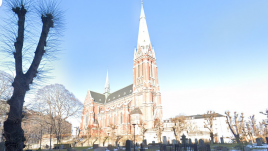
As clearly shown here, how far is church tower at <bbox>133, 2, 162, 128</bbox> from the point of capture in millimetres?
47806

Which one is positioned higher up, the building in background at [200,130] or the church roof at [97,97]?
the church roof at [97,97]

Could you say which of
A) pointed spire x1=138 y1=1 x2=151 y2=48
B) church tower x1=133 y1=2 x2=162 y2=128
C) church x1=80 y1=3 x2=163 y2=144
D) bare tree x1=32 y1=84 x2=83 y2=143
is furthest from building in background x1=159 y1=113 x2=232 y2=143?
pointed spire x1=138 y1=1 x2=151 y2=48

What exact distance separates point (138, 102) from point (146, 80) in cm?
741

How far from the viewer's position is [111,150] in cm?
2378

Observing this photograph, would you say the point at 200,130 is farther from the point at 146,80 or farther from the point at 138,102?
the point at 146,80

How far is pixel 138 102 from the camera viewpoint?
5069 centimetres

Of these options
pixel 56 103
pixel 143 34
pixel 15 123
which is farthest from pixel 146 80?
pixel 15 123

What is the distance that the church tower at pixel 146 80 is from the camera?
47806mm

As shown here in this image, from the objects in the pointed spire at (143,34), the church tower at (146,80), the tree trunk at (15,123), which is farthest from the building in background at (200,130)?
the tree trunk at (15,123)

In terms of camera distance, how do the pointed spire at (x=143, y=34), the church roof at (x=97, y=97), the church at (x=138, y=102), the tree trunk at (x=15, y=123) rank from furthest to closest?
the church roof at (x=97, y=97) → the pointed spire at (x=143, y=34) → the church at (x=138, y=102) → the tree trunk at (x=15, y=123)

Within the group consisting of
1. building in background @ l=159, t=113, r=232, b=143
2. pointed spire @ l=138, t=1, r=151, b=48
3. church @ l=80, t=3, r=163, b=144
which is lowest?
building in background @ l=159, t=113, r=232, b=143

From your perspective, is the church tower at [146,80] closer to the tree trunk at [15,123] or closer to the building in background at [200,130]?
the building in background at [200,130]

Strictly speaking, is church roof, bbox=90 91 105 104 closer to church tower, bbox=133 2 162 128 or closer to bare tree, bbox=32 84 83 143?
church tower, bbox=133 2 162 128

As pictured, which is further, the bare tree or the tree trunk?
the bare tree
